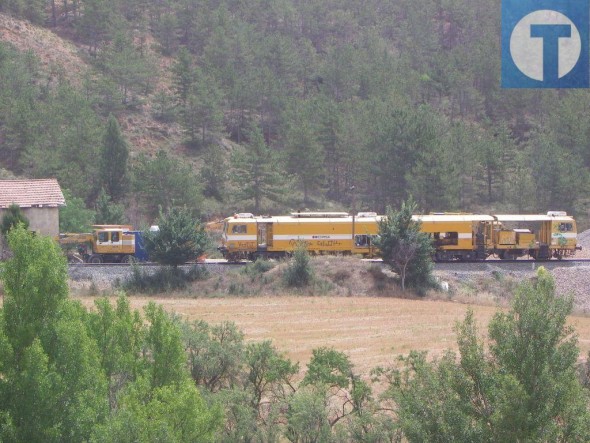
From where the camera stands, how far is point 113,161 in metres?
61.6

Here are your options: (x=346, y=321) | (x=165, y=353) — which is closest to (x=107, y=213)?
(x=346, y=321)

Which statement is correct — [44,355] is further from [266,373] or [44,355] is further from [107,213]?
[107,213]

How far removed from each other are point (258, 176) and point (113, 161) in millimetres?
9530

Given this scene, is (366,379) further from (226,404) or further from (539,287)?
(539,287)

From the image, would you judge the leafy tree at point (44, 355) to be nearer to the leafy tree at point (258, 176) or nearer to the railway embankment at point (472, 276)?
the railway embankment at point (472, 276)

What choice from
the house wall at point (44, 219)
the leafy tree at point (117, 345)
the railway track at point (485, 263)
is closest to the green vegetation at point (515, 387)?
the leafy tree at point (117, 345)

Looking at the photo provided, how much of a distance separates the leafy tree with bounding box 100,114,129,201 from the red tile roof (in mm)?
10724

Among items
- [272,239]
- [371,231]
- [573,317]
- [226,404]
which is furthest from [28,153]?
[226,404]

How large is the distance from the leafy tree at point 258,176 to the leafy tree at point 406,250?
799 inches

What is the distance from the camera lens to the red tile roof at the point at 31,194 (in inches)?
Result: 1881

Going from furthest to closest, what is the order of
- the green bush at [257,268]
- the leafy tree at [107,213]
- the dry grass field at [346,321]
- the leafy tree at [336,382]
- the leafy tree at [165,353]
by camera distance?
1. the leafy tree at [107,213]
2. the green bush at [257,268]
3. the dry grass field at [346,321]
4. the leafy tree at [336,382]
5. the leafy tree at [165,353]

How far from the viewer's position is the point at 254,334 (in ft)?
109

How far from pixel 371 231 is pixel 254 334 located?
15340mm

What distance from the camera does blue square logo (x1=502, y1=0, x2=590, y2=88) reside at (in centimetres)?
2158
